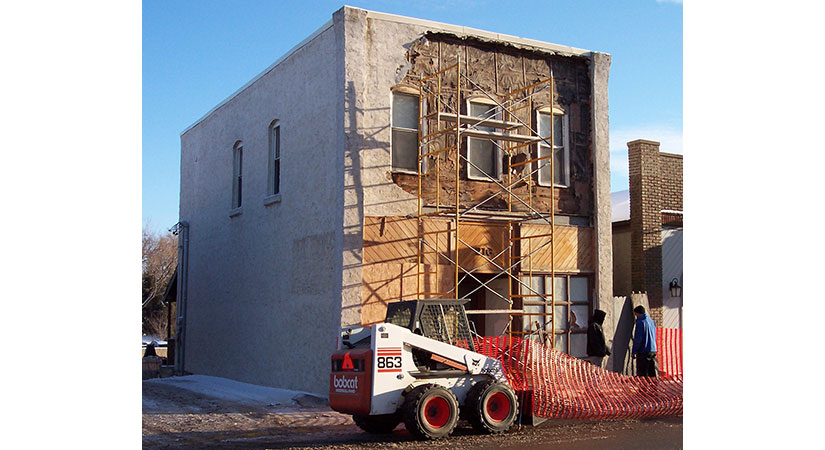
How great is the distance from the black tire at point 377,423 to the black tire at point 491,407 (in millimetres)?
1120

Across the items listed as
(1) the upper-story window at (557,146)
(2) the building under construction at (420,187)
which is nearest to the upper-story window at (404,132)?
(2) the building under construction at (420,187)

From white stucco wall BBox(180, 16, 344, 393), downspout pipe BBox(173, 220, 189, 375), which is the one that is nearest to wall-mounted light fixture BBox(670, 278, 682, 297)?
white stucco wall BBox(180, 16, 344, 393)

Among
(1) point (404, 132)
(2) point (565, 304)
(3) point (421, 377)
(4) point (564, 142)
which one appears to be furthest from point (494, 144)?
(3) point (421, 377)

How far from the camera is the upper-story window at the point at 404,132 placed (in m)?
15.8

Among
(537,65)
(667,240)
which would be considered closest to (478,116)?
(537,65)

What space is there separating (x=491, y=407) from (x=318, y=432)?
8.76 feet

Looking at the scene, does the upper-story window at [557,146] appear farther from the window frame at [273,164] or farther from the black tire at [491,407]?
the black tire at [491,407]

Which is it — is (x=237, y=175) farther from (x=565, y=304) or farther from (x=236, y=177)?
(x=565, y=304)

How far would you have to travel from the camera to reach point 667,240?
20578mm

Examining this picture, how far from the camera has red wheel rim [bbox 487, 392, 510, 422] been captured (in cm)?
1117

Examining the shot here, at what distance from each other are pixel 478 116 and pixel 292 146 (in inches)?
162

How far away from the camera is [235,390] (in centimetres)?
1770
